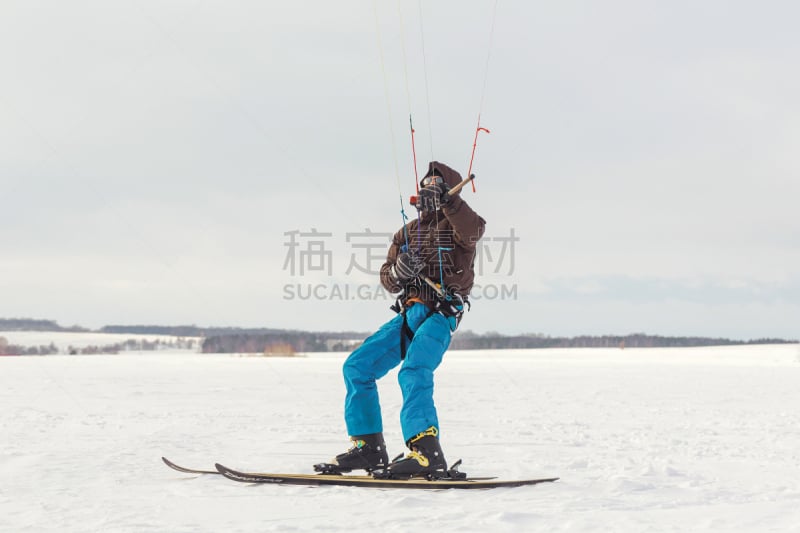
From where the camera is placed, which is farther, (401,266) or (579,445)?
(579,445)

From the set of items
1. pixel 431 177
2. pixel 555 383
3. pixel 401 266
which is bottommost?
pixel 555 383

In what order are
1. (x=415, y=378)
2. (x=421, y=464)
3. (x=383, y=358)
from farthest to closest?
1. (x=383, y=358)
2. (x=415, y=378)
3. (x=421, y=464)

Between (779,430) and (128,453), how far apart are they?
754 centimetres

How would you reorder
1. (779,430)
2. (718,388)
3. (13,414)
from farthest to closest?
(718,388), (13,414), (779,430)

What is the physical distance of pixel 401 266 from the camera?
6.20 m

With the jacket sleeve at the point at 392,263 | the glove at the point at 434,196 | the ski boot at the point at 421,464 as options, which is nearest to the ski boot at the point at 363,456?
the ski boot at the point at 421,464

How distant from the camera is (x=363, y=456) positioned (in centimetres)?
608

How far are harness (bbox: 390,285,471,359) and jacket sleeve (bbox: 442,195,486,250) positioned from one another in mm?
516

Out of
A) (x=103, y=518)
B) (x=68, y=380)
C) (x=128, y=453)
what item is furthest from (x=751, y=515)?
(x=68, y=380)

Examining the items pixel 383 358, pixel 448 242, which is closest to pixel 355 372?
pixel 383 358

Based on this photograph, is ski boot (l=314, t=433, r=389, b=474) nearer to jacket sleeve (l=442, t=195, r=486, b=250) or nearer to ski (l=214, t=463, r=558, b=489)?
ski (l=214, t=463, r=558, b=489)

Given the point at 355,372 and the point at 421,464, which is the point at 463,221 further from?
the point at 421,464

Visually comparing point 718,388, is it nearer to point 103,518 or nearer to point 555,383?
point 555,383

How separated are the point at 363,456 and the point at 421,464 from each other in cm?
74
